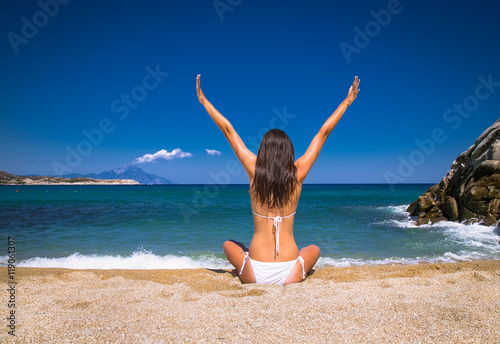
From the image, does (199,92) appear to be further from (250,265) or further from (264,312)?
(264,312)

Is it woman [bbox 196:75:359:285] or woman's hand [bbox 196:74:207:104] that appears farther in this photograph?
woman's hand [bbox 196:74:207:104]

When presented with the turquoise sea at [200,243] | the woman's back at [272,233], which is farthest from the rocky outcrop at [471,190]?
the woman's back at [272,233]

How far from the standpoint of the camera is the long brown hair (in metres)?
3.15

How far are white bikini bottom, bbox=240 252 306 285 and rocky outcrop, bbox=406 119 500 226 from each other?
1071cm

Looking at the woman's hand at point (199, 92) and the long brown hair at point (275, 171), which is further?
the woman's hand at point (199, 92)

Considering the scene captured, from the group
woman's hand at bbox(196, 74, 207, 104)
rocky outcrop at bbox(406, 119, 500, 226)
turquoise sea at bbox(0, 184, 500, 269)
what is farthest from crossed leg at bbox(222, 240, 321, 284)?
rocky outcrop at bbox(406, 119, 500, 226)

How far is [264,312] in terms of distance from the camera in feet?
7.91

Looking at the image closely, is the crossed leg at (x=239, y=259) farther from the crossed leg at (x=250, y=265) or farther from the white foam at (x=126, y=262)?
the white foam at (x=126, y=262)

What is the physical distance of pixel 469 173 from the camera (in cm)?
1257

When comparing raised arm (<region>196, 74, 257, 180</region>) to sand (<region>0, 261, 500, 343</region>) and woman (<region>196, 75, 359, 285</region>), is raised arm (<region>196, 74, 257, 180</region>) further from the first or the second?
sand (<region>0, 261, 500, 343</region>)

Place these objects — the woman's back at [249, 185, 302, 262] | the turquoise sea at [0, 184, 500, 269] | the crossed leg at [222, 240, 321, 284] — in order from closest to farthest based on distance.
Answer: the woman's back at [249, 185, 302, 262], the crossed leg at [222, 240, 321, 284], the turquoise sea at [0, 184, 500, 269]

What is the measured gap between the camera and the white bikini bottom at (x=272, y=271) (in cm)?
338

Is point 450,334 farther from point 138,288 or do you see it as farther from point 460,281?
point 138,288

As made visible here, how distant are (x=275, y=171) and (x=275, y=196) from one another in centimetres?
29
